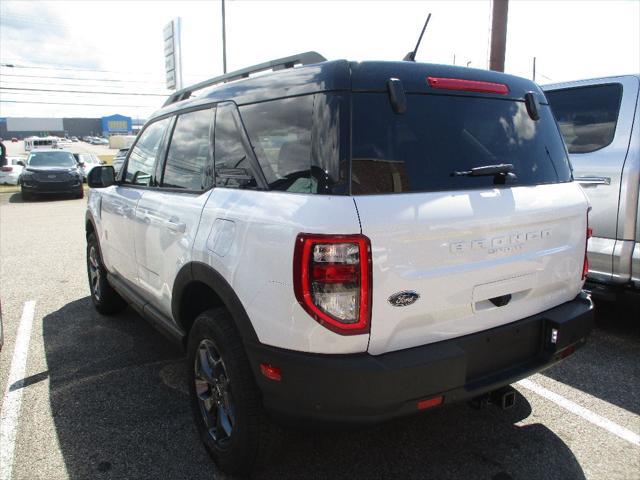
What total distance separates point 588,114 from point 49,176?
16719 mm

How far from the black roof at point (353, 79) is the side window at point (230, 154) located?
10 cm

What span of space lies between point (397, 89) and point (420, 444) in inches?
73.7

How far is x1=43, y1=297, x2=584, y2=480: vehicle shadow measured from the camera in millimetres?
2505

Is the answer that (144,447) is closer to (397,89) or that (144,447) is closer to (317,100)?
(317,100)

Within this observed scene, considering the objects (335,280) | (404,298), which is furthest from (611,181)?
(335,280)

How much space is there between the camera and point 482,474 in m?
2.44

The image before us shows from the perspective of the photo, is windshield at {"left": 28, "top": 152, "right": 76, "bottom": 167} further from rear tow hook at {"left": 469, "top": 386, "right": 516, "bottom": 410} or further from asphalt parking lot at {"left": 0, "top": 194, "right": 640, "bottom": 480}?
rear tow hook at {"left": 469, "top": 386, "right": 516, "bottom": 410}

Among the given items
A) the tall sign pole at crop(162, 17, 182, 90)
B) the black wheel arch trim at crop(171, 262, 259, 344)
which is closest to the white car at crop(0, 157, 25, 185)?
the tall sign pole at crop(162, 17, 182, 90)

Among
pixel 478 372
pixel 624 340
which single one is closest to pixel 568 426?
pixel 478 372

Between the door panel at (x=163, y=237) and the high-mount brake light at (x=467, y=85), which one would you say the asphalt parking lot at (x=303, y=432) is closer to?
the door panel at (x=163, y=237)

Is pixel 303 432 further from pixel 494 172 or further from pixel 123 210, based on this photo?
pixel 123 210

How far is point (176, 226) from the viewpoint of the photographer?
112 inches

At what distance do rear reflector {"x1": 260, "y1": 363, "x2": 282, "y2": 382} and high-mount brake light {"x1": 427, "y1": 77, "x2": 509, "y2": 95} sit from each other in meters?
1.41

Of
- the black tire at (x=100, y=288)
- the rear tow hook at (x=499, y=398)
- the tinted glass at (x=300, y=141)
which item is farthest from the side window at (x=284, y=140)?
the black tire at (x=100, y=288)
